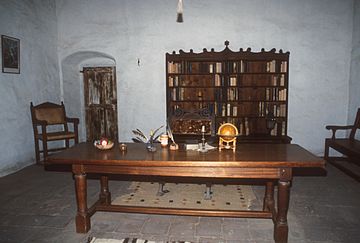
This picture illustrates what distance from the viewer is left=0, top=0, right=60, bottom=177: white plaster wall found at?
15.2 ft

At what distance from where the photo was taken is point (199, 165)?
234 centimetres

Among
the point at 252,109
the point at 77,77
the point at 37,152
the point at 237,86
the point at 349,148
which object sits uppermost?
the point at 77,77

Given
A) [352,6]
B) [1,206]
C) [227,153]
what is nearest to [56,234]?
[1,206]

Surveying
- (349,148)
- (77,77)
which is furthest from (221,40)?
(77,77)

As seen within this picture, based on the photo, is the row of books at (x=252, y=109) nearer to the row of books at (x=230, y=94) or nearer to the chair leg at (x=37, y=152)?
the row of books at (x=230, y=94)

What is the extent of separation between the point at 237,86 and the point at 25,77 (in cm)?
398

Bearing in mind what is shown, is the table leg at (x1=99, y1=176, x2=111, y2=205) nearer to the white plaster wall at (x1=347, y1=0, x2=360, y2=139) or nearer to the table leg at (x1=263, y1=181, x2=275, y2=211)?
the table leg at (x1=263, y1=181, x2=275, y2=211)

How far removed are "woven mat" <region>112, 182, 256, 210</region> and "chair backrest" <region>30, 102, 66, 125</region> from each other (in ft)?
7.92

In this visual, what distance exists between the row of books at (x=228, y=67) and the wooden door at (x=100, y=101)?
1601 millimetres

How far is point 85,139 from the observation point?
6.68 meters

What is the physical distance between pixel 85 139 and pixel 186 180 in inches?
133

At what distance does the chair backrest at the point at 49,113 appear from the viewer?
17.2ft

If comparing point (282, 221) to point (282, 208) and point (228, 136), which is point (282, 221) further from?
point (228, 136)

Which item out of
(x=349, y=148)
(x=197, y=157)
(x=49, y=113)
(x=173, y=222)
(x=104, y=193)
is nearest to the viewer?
(x=197, y=157)
